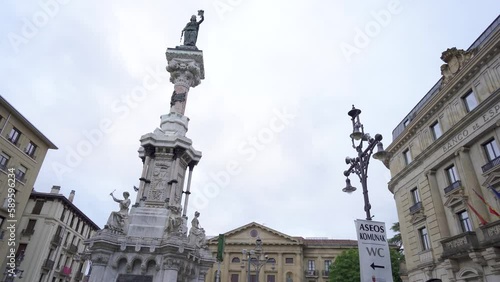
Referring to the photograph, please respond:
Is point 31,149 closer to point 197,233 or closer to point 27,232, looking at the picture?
point 27,232

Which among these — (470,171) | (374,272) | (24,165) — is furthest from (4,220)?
(470,171)

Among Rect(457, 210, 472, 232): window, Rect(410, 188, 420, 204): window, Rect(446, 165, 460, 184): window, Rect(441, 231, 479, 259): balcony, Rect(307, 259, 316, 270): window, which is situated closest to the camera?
Rect(441, 231, 479, 259): balcony

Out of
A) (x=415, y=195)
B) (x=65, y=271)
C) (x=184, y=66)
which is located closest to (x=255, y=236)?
(x=65, y=271)

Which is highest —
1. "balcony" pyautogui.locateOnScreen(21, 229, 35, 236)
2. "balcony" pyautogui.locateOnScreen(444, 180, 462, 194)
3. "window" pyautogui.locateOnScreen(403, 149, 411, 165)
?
"window" pyautogui.locateOnScreen(403, 149, 411, 165)

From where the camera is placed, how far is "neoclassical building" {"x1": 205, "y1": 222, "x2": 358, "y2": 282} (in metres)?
50.1

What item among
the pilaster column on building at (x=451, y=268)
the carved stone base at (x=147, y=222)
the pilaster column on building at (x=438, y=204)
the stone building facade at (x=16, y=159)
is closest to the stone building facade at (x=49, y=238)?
the stone building facade at (x=16, y=159)

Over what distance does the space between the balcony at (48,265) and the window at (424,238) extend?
36.5m

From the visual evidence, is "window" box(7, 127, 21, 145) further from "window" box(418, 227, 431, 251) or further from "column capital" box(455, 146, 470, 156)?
"column capital" box(455, 146, 470, 156)

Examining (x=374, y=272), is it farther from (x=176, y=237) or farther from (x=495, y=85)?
(x=495, y=85)

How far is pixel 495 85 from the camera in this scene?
17062 mm

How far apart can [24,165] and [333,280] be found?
35678mm

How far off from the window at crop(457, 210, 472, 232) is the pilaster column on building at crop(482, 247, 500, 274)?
2.45 m

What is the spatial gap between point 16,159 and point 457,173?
36100 mm

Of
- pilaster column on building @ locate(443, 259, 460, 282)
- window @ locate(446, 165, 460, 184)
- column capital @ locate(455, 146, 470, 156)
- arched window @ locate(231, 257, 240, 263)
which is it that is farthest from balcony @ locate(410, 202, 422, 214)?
arched window @ locate(231, 257, 240, 263)
